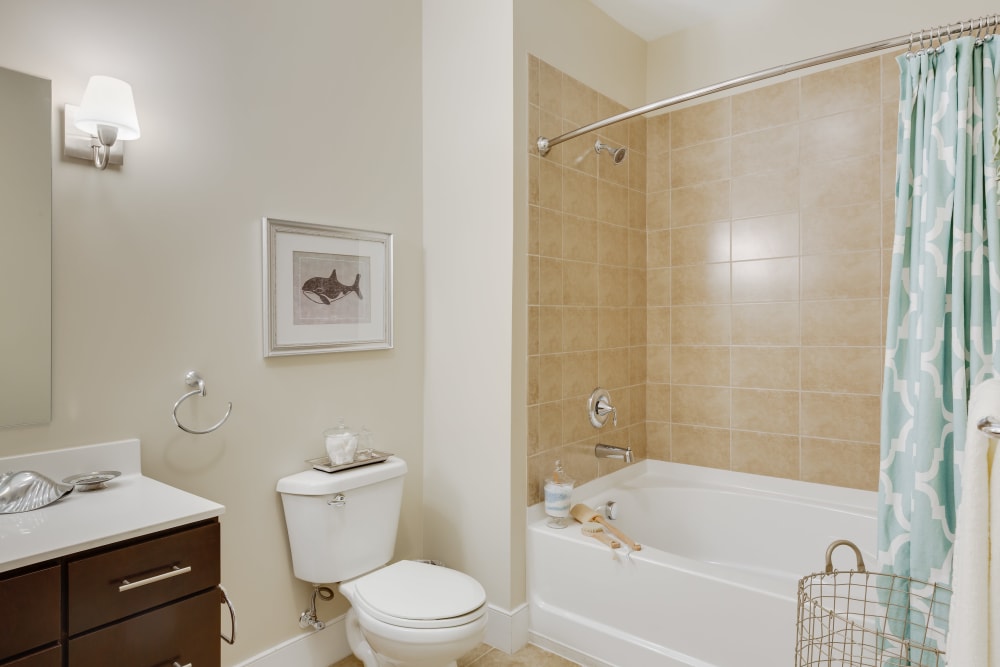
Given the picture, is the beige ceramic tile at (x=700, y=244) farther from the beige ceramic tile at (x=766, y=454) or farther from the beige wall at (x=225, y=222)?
the beige wall at (x=225, y=222)

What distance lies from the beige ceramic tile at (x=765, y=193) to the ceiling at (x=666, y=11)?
81 centimetres

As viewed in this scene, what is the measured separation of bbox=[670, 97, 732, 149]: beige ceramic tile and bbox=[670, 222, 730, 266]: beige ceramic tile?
44cm

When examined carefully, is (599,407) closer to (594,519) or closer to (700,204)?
(594,519)

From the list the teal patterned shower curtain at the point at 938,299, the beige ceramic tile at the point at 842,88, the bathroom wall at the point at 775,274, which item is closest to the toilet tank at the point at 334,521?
the teal patterned shower curtain at the point at 938,299

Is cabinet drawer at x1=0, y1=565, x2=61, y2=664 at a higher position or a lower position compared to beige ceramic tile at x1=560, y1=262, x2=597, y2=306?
lower

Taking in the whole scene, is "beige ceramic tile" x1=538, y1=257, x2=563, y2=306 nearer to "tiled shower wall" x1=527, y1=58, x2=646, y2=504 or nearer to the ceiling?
"tiled shower wall" x1=527, y1=58, x2=646, y2=504

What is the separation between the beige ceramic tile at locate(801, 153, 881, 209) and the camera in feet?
8.16

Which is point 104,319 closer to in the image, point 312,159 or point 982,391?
point 312,159

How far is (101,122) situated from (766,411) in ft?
9.04

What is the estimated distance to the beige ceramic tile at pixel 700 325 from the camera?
9.55 feet

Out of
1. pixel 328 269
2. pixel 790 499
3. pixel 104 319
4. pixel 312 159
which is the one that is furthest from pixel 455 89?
pixel 790 499

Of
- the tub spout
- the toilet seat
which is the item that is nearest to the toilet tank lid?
the toilet seat

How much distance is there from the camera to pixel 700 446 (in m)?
3.00

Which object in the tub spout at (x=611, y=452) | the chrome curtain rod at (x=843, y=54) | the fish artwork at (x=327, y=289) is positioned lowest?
the tub spout at (x=611, y=452)
